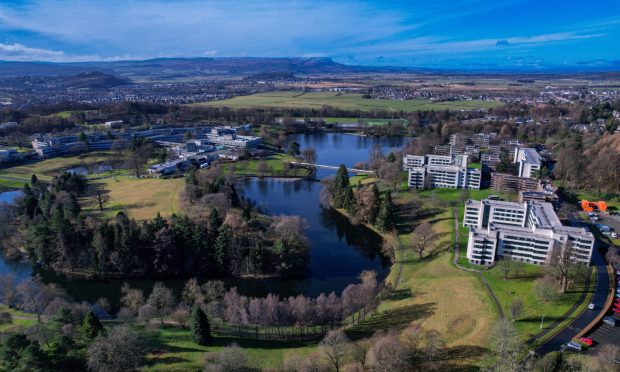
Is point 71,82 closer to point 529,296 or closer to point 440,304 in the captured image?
point 440,304

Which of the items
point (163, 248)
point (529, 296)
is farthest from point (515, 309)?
point (163, 248)

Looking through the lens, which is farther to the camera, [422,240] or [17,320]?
[422,240]

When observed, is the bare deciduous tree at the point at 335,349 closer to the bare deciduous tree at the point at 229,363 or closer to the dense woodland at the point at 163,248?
the bare deciduous tree at the point at 229,363

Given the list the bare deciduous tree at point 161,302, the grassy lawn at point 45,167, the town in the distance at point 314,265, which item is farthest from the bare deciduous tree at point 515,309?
the grassy lawn at point 45,167

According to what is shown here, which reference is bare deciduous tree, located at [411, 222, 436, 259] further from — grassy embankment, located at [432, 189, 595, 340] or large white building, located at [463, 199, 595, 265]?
large white building, located at [463, 199, 595, 265]

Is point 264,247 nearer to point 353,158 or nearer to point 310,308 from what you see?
point 310,308
